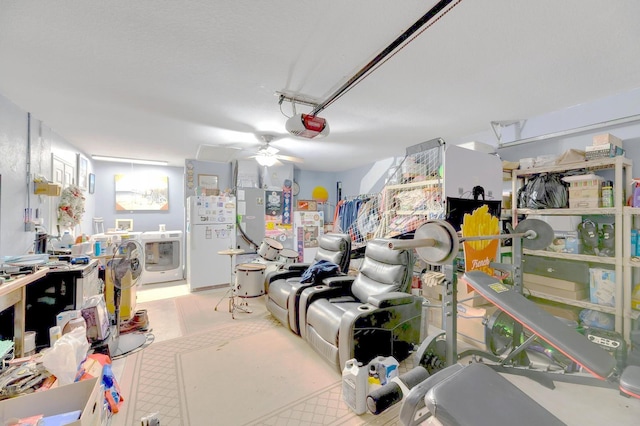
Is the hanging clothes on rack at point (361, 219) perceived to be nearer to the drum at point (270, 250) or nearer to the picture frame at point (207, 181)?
the drum at point (270, 250)

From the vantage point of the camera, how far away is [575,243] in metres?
2.69

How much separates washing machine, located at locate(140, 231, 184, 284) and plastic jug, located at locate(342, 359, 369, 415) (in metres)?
4.44

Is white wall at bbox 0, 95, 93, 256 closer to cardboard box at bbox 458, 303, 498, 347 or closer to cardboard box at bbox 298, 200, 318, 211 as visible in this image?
cardboard box at bbox 298, 200, 318, 211

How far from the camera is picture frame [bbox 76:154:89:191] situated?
14.3 ft

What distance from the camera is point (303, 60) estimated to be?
200cm

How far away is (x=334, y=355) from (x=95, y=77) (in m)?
3.04

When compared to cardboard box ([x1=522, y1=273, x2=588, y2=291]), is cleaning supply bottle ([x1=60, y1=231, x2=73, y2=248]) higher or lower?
higher

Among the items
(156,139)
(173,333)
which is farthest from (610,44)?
(156,139)

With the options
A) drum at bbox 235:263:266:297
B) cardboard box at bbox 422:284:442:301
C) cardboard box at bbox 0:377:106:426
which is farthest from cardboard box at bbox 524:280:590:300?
cardboard box at bbox 0:377:106:426

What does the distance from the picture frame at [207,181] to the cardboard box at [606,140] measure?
18.8 ft

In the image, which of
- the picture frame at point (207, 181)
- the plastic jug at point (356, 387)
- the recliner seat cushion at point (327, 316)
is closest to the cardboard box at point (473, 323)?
the recliner seat cushion at point (327, 316)

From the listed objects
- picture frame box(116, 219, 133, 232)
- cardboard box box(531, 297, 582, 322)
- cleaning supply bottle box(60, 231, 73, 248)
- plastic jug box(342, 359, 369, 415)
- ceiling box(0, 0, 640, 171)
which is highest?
ceiling box(0, 0, 640, 171)

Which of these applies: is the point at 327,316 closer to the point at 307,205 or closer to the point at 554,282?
the point at 554,282

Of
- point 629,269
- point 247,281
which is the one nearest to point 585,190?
point 629,269
